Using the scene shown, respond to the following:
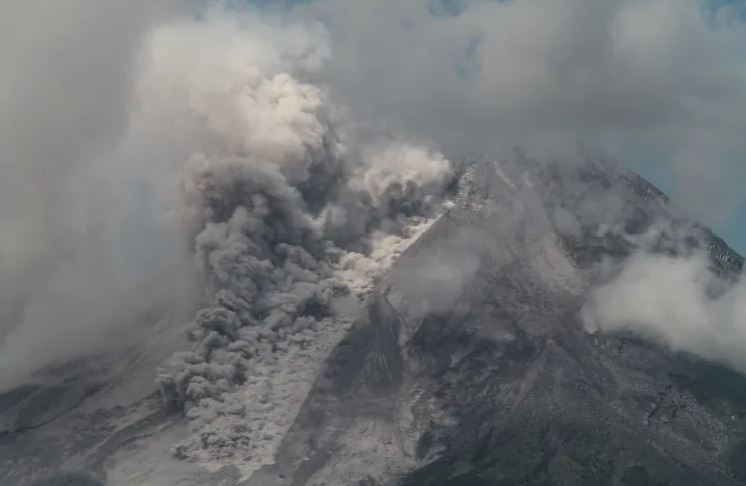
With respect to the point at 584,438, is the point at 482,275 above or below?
above

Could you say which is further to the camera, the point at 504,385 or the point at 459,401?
the point at 504,385

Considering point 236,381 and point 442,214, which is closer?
point 236,381

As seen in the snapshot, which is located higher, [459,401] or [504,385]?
[504,385]

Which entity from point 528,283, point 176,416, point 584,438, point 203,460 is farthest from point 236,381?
point 528,283

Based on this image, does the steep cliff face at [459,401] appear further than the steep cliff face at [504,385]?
No

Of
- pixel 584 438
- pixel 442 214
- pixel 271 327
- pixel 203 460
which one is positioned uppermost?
pixel 442 214

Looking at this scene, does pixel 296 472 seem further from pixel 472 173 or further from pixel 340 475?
pixel 472 173

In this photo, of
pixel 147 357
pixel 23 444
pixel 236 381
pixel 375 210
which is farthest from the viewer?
pixel 375 210

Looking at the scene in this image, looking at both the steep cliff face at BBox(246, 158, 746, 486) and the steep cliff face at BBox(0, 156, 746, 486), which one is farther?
the steep cliff face at BBox(246, 158, 746, 486)
